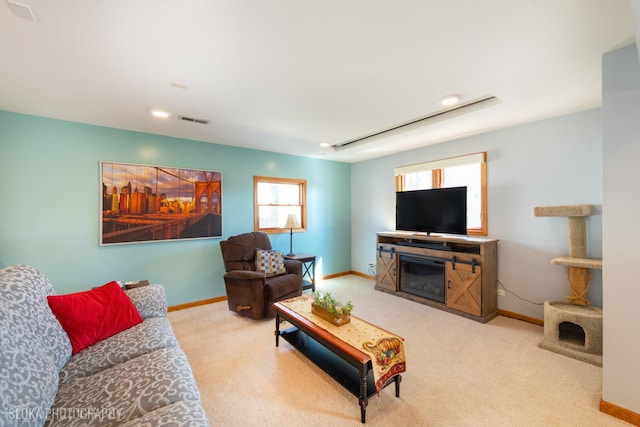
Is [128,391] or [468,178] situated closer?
[128,391]

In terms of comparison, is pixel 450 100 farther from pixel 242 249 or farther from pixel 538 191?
pixel 242 249

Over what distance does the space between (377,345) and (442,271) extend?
2.33m

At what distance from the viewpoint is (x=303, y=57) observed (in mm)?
1850

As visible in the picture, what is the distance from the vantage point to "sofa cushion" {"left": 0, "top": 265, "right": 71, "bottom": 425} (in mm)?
1057

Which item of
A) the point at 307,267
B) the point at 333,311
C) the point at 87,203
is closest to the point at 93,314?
the point at 333,311

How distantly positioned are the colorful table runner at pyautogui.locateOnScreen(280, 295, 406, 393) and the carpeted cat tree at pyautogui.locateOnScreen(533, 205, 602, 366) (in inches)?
73.5

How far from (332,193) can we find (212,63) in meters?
3.81

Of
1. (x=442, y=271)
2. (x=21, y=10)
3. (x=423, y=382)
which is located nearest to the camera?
(x=21, y=10)

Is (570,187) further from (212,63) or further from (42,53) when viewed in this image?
(42,53)

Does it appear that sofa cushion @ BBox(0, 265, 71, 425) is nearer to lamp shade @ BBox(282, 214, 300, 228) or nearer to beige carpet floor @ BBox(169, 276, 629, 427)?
beige carpet floor @ BBox(169, 276, 629, 427)

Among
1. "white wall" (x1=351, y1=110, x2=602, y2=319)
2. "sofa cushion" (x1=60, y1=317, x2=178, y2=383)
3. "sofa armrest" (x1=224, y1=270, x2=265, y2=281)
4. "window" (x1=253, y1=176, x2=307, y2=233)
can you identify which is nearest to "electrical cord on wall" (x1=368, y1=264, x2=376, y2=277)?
"window" (x1=253, y1=176, x2=307, y2=233)

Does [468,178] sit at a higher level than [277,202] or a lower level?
higher

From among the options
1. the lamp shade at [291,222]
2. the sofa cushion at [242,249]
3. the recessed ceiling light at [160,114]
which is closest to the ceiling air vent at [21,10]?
the recessed ceiling light at [160,114]

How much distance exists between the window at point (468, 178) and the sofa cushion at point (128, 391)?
3883mm
